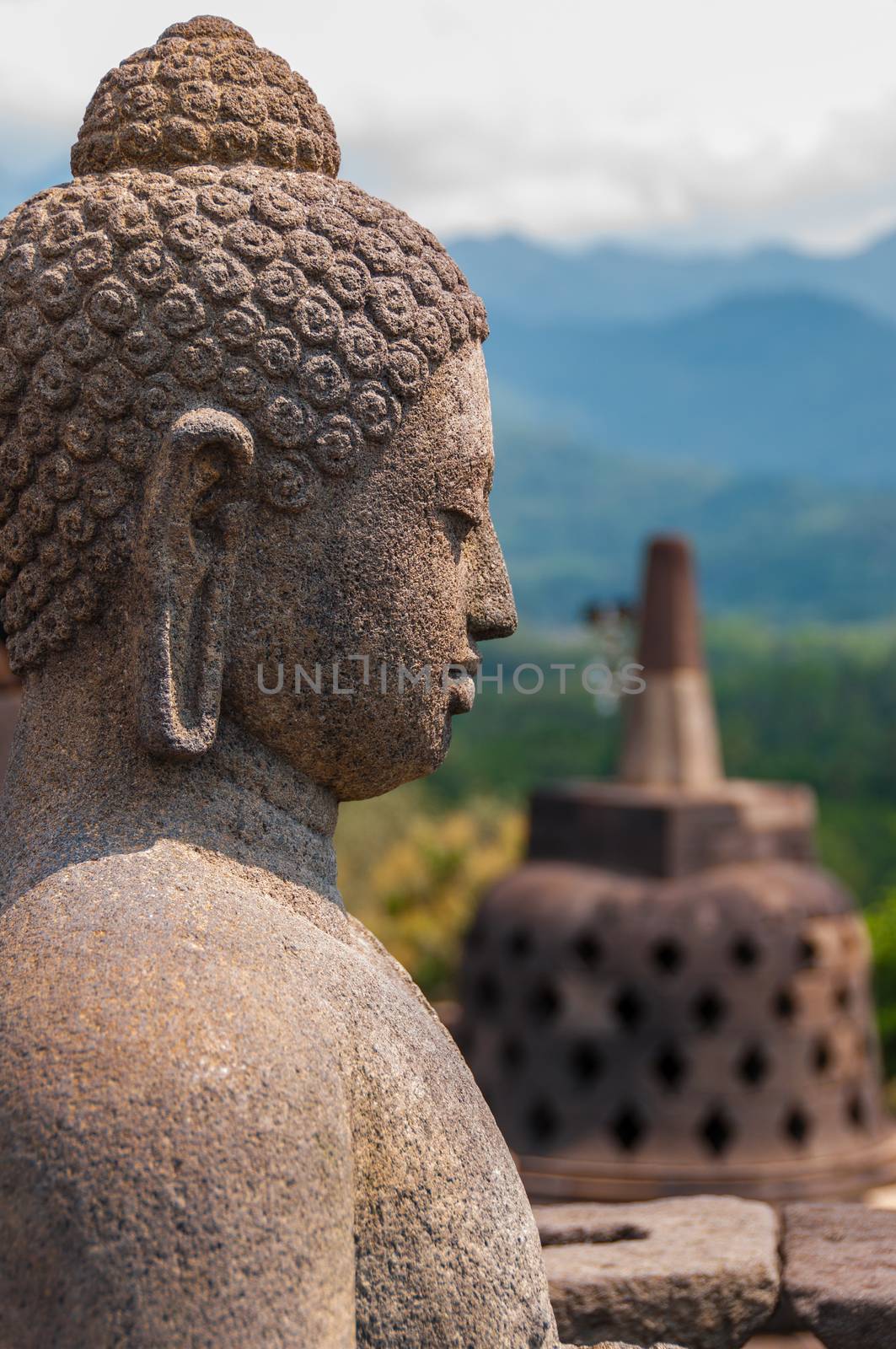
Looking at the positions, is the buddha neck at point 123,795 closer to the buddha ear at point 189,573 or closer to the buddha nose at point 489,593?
the buddha ear at point 189,573

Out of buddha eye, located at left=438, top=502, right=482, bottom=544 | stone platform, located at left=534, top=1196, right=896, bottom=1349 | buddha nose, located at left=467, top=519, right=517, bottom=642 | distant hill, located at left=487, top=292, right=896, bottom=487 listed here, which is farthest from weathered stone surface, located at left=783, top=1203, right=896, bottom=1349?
distant hill, located at left=487, top=292, right=896, bottom=487

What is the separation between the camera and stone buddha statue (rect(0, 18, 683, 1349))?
217cm

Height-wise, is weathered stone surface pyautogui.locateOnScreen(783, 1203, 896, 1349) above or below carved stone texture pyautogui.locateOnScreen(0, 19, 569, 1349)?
below

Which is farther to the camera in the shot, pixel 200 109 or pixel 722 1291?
pixel 722 1291

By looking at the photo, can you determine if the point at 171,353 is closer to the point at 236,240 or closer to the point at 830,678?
the point at 236,240

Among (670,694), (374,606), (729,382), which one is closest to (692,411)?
(729,382)

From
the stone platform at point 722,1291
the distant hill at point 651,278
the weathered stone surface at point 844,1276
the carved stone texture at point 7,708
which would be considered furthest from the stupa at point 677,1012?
the distant hill at point 651,278

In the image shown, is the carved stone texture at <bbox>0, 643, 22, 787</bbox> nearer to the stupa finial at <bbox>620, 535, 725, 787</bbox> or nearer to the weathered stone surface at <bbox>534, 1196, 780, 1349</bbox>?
the weathered stone surface at <bbox>534, 1196, 780, 1349</bbox>

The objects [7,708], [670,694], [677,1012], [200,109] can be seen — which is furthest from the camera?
[670,694]

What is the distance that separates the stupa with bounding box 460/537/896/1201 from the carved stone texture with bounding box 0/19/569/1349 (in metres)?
7.51

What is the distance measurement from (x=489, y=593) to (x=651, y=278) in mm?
193882

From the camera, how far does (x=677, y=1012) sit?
995cm

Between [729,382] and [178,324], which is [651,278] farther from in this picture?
[178,324]

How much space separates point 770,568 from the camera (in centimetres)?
12888
